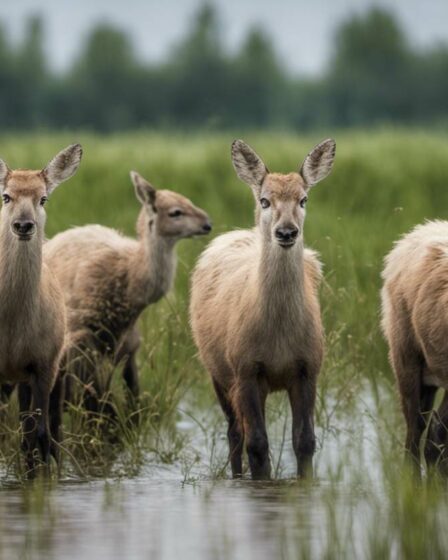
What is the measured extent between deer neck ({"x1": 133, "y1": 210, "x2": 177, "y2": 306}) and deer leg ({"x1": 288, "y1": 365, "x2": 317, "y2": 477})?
344 centimetres

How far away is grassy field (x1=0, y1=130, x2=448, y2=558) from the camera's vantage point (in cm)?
699

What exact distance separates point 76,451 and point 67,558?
11.8 feet

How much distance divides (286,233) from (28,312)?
1659mm

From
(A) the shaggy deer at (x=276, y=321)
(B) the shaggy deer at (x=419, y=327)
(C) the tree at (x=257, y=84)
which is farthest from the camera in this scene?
(C) the tree at (x=257, y=84)

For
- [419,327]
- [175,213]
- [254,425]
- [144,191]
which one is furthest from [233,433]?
[144,191]

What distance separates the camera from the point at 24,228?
8867 millimetres

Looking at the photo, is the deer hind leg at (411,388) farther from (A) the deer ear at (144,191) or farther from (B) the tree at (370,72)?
(B) the tree at (370,72)

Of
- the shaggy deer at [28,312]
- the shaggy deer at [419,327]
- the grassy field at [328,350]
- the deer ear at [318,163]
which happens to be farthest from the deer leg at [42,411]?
the shaggy deer at [419,327]

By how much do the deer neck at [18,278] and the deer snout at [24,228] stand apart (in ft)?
0.80

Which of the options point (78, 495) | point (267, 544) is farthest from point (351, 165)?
point (267, 544)

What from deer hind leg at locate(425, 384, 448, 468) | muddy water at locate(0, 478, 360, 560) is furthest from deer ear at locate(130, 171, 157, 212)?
muddy water at locate(0, 478, 360, 560)

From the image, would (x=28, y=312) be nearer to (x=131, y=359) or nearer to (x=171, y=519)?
(x=171, y=519)

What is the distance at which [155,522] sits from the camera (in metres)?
7.40

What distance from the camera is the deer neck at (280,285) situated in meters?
9.06
